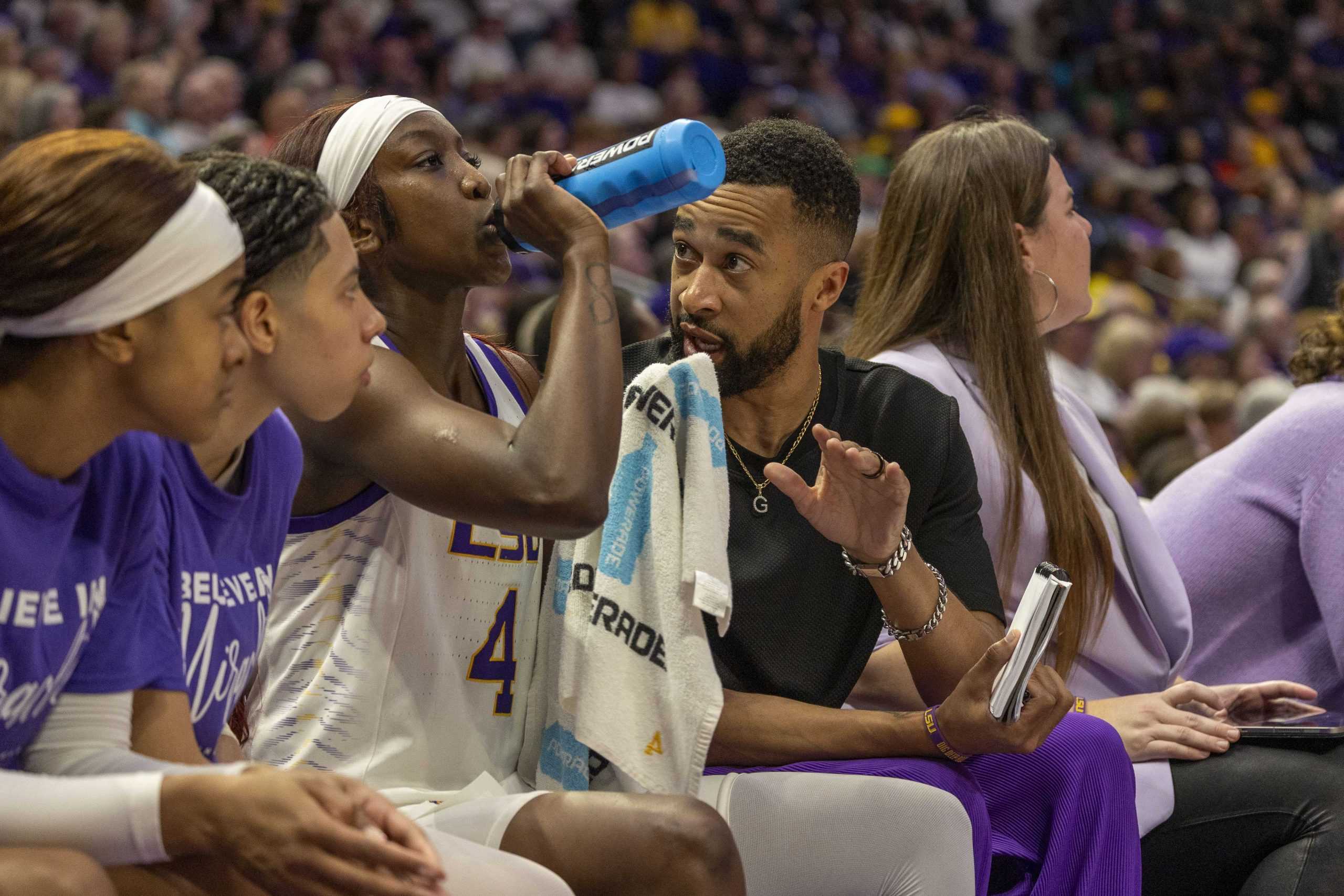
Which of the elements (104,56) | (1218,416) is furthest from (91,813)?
(104,56)

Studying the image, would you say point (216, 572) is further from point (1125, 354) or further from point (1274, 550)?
point (1125, 354)

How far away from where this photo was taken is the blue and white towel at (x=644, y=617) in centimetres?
186

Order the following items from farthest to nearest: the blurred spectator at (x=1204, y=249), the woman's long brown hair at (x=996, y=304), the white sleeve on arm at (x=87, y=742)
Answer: the blurred spectator at (x=1204, y=249), the woman's long brown hair at (x=996, y=304), the white sleeve on arm at (x=87, y=742)

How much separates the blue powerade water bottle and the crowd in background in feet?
4.41

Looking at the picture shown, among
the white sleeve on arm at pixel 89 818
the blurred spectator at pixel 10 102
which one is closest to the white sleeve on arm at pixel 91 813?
the white sleeve on arm at pixel 89 818

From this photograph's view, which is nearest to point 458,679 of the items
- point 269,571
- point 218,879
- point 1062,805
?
point 269,571

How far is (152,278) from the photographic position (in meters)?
1.34

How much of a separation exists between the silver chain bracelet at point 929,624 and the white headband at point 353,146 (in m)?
0.97

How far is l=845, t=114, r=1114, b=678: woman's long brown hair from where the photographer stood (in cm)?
259

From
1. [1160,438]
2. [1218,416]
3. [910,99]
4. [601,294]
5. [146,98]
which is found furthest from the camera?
[910,99]

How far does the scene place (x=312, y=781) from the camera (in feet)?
4.12

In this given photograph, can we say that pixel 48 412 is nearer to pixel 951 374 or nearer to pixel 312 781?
pixel 312 781

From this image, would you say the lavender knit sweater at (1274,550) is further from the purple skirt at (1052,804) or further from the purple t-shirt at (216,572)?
the purple t-shirt at (216,572)

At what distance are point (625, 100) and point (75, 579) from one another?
30.1 feet
